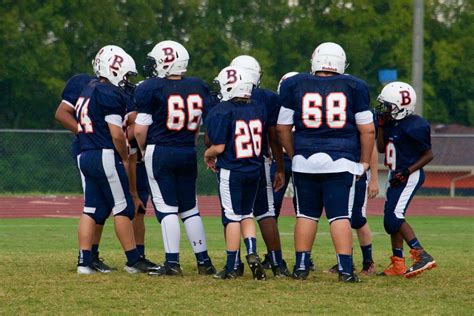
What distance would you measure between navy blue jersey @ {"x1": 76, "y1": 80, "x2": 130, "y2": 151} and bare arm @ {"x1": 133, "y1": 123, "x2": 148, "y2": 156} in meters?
0.18

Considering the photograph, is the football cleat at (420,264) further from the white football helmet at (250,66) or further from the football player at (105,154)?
the football player at (105,154)

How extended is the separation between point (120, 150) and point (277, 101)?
4.78ft

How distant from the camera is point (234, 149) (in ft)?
32.3

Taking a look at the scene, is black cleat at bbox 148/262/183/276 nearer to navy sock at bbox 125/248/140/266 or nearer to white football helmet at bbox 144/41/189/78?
navy sock at bbox 125/248/140/266

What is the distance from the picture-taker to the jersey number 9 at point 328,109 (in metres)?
9.61

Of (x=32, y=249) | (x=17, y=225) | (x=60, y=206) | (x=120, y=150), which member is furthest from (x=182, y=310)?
(x=60, y=206)

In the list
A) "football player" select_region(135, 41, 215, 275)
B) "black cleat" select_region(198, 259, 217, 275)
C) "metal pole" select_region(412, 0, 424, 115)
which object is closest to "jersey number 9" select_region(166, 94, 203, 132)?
"football player" select_region(135, 41, 215, 275)

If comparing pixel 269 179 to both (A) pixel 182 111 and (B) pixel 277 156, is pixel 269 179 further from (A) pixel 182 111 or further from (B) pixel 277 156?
(A) pixel 182 111

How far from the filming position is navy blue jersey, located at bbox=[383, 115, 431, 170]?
10.5 meters

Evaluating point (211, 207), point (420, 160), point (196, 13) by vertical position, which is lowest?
point (211, 207)

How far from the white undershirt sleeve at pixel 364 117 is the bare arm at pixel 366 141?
0.09ft

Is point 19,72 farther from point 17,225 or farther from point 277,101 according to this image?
point 277,101

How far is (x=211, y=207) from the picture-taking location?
22.5 metres

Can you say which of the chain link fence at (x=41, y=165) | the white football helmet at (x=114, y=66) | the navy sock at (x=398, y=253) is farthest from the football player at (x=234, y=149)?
the chain link fence at (x=41, y=165)
